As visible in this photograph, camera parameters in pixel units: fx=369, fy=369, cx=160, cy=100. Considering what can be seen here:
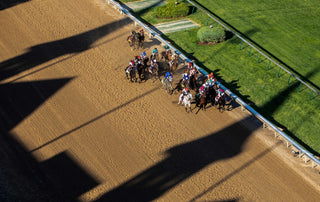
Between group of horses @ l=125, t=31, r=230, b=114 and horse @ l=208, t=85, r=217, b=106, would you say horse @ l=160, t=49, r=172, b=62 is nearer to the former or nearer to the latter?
group of horses @ l=125, t=31, r=230, b=114

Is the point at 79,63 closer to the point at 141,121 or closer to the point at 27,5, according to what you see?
the point at 141,121

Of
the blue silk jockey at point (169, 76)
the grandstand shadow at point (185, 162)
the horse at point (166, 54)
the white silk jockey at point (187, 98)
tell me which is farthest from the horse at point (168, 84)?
the grandstand shadow at point (185, 162)

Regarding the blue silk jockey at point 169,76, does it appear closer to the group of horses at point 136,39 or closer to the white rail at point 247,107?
the white rail at point 247,107

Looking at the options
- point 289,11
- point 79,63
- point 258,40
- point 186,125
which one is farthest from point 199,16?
point 186,125

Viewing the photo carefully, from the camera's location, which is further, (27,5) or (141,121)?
(27,5)

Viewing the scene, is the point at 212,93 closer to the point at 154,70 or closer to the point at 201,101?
the point at 201,101

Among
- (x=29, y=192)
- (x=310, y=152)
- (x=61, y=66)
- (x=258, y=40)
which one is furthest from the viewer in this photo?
(x=258, y=40)

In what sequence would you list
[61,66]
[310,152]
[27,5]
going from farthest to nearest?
1. [27,5]
2. [61,66]
3. [310,152]
